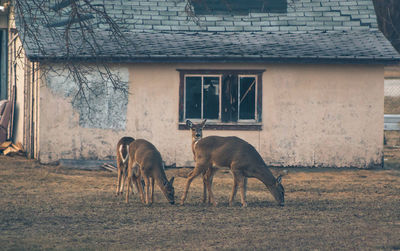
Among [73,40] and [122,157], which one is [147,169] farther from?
[73,40]

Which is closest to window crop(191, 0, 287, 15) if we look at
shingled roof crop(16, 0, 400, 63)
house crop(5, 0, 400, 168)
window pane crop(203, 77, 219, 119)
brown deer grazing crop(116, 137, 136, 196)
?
shingled roof crop(16, 0, 400, 63)

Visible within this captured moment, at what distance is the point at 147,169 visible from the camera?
1320cm

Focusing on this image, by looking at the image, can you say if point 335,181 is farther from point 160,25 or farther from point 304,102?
point 160,25

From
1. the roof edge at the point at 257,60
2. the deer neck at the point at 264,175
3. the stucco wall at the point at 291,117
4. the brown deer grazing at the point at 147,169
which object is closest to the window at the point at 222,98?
the stucco wall at the point at 291,117

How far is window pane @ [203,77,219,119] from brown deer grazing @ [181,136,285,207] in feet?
20.7

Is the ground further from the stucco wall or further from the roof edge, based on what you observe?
the roof edge

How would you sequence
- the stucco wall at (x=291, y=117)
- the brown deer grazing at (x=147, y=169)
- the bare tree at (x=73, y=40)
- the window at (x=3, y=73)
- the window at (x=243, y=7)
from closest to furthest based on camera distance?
the bare tree at (x=73, y=40)
the brown deer grazing at (x=147, y=169)
the stucco wall at (x=291, y=117)
the window at (x=243, y=7)
the window at (x=3, y=73)

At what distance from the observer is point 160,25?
2058cm

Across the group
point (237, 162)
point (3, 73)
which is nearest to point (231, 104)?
point (237, 162)

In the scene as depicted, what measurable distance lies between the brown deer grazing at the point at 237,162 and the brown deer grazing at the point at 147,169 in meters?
0.51

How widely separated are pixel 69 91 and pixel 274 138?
5.54m

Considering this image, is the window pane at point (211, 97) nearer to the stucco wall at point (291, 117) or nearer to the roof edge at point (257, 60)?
the stucco wall at point (291, 117)

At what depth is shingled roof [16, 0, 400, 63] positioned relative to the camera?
62.8 ft

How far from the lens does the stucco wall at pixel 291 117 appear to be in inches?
773
